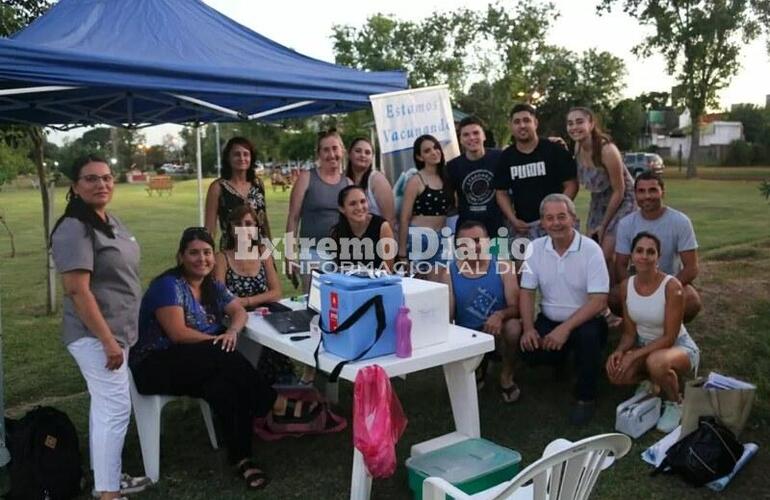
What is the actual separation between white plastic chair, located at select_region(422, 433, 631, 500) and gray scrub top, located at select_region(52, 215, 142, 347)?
1.52 meters

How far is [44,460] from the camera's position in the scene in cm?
277

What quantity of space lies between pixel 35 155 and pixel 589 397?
5442 mm

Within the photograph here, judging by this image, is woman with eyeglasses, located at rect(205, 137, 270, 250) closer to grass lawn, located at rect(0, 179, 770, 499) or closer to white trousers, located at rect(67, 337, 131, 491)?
grass lawn, located at rect(0, 179, 770, 499)

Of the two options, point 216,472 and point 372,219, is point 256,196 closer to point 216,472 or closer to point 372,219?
point 372,219

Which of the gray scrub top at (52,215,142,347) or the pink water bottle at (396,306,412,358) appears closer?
the gray scrub top at (52,215,142,347)

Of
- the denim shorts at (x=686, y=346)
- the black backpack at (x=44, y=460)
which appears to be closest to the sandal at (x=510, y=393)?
the denim shorts at (x=686, y=346)

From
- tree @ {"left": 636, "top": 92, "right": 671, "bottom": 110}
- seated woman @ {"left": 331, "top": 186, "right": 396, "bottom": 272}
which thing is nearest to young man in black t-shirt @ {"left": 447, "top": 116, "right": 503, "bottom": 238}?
seated woman @ {"left": 331, "top": 186, "right": 396, "bottom": 272}

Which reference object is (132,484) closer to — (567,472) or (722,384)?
(567,472)

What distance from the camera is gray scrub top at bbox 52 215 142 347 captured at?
2498 mm

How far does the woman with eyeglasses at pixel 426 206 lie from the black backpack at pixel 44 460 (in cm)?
221

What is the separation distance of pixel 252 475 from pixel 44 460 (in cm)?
87

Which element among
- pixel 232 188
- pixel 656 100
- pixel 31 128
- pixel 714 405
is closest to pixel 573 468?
pixel 714 405

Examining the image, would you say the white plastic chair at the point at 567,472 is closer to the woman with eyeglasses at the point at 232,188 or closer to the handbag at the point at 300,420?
the handbag at the point at 300,420

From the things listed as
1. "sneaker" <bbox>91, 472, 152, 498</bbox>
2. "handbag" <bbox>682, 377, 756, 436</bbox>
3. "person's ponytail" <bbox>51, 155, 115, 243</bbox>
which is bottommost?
"sneaker" <bbox>91, 472, 152, 498</bbox>
